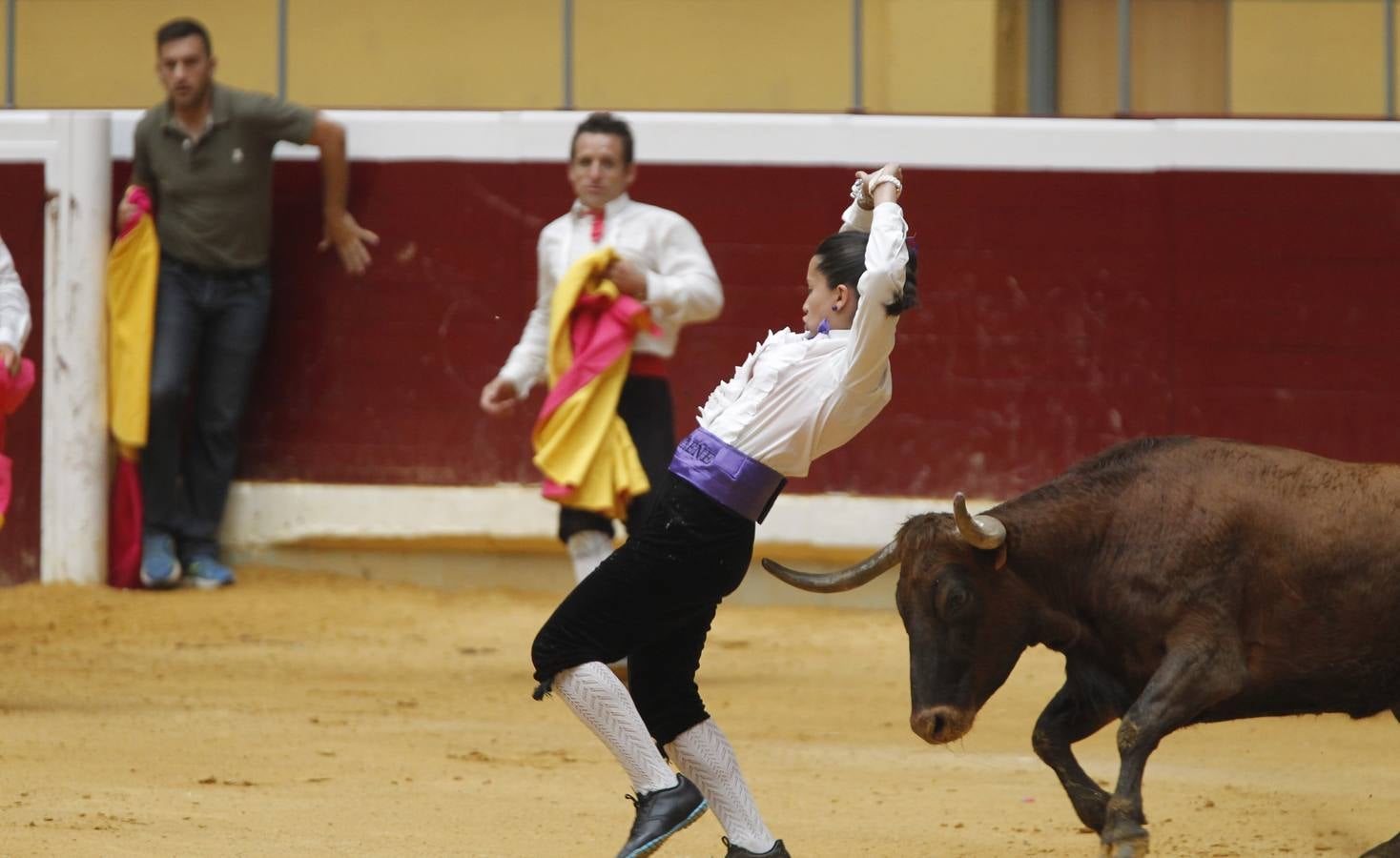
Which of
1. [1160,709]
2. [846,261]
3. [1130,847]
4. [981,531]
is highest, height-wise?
[846,261]

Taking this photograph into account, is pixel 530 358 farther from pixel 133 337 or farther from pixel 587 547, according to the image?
pixel 133 337

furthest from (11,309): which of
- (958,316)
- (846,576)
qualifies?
(958,316)

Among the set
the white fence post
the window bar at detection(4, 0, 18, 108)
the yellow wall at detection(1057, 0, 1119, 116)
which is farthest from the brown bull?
the window bar at detection(4, 0, 18, 108)

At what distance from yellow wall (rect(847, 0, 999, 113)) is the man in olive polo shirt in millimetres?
2197

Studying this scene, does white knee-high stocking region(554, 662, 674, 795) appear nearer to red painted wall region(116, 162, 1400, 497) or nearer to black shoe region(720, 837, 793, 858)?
black shoe region(720, 837, 793, 858)

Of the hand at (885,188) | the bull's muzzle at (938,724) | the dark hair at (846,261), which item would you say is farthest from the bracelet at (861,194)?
the bull's muzzle at (938,724)

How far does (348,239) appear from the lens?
8844 mm

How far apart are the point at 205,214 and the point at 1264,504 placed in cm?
506

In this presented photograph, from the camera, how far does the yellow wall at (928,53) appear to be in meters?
9.21

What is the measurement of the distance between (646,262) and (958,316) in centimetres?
209

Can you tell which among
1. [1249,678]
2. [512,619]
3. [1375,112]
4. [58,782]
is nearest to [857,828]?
[1249,678]

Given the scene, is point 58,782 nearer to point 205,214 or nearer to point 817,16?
point 205,214

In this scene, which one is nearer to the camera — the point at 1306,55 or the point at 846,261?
the point at 846,261

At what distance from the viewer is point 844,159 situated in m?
8.67
